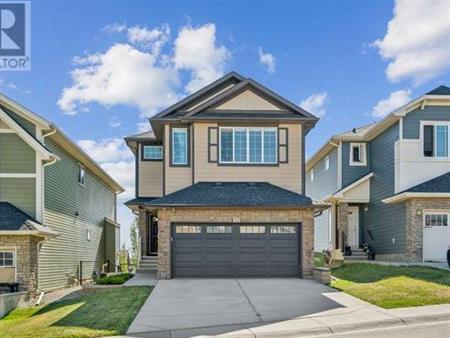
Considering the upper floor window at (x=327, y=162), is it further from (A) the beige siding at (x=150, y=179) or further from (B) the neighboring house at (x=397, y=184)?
(A) the beige siding at (x=150, y=179)

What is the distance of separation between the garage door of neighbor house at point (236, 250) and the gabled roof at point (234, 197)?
0.84 meters

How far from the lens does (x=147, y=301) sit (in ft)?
46.4

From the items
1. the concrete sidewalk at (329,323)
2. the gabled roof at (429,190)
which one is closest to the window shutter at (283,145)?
the gabled roof at (429,190)

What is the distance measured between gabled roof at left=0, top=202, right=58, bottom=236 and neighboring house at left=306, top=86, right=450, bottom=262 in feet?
45.4

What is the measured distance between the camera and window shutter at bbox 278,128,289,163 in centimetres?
2211

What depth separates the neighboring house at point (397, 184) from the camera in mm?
21625

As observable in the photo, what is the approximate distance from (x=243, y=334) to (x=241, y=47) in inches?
478

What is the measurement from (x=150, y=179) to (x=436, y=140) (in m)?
12.7

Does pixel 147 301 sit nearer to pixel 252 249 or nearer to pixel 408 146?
pixel 252 249

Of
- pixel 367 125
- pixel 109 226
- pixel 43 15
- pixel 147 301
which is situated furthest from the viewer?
pixel 109 226

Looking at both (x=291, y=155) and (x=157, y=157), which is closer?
(x=291, y=155)

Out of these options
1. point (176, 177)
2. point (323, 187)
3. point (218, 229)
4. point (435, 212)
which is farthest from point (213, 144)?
point (323, 187)

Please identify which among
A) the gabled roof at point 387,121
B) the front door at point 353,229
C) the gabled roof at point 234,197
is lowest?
the front door at point 353,229

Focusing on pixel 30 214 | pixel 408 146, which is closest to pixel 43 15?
pixel 30 214
